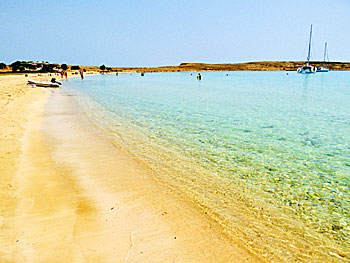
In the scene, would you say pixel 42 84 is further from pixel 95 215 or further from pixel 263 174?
pixel 263 174

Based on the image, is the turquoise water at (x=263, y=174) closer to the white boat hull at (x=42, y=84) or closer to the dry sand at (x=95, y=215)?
the dry sand at (x=95, y=215)

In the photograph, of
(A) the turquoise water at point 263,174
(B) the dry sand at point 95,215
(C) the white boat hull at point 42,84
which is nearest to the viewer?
(B) the dry sand at point 95,215

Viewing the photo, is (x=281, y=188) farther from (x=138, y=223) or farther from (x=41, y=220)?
(x=41, y=220)

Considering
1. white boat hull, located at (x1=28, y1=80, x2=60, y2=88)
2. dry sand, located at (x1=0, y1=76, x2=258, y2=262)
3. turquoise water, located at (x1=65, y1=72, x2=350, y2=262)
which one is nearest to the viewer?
dry sand, located at (x1=0, y1=76, x2=258, y2=262)

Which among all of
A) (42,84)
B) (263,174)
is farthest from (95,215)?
(42,84)

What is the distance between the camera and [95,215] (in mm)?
5430

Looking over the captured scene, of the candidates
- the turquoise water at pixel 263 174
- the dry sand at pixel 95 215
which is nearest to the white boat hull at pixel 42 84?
the turquoise water at pixel 263 174

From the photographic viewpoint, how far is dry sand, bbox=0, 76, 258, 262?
14.1ft

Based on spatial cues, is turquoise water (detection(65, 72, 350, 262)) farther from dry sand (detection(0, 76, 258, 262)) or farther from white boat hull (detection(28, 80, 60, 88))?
white boat hull (detection(28, 80, 60, 88))

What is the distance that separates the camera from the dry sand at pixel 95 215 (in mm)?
4285

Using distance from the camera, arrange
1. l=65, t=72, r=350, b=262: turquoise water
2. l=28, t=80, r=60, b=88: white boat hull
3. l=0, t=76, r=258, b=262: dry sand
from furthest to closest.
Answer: l=28, t=80, r=60, b=88: white boat hull → l=65, t=72, r=350, b=262: turquoise water → l=0, t=76, r=258, b=262: dry sand

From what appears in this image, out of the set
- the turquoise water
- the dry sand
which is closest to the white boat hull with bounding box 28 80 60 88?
the turquoise water

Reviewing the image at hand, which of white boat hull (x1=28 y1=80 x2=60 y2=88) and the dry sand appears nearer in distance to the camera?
the dry sand

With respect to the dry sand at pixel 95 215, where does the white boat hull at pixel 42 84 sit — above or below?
above
